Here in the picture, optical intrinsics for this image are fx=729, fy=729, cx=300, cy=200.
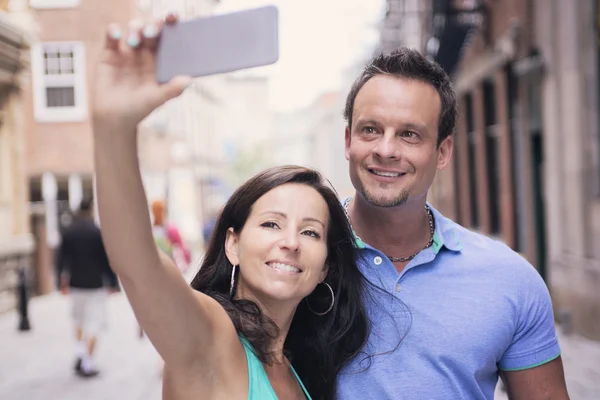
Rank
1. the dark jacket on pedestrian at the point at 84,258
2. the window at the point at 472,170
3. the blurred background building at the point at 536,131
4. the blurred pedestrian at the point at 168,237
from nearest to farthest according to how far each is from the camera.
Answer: the blurred pedestrian at the point at 168,237 < the dark jacket on pedestrian at the point at 84,258 < the blurred background building at the point at 536,131 < the window at the point at 472,170

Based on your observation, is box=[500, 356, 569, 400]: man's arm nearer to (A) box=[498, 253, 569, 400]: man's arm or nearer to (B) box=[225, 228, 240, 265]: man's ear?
(A) box=[498, 253, 569, 400]: man's arm

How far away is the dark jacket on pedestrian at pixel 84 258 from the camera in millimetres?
8414

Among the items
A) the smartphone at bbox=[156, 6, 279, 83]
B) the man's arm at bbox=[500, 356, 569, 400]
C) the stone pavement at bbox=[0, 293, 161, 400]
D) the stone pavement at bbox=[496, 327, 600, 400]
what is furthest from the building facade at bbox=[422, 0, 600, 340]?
the smartphone at bbox=[156, 6, 279, 83]

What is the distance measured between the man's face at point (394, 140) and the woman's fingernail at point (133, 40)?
1.33m

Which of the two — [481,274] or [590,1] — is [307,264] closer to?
[481,274]

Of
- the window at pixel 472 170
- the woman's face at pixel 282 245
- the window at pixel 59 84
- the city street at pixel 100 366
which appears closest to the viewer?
the woman's face at pixel 282 245

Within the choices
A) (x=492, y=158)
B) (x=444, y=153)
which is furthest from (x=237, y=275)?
(x=492, y=158)

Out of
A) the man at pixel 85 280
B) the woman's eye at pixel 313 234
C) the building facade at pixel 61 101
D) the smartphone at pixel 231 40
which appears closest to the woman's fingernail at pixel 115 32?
the smartphone at pixel 231 40

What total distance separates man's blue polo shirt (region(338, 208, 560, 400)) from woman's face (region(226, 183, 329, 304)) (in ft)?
0.92

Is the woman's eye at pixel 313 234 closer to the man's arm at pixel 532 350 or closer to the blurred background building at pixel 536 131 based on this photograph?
the man's arm at pixel 532 350

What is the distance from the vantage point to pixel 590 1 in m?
8.77

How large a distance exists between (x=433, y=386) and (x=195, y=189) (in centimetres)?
3593

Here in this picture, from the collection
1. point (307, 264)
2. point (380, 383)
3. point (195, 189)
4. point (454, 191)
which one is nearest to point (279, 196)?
point (307, 264)

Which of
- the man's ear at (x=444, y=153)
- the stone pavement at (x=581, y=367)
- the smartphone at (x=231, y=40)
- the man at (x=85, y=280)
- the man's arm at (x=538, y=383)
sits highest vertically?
the smartphone at (x=231, y=40)
